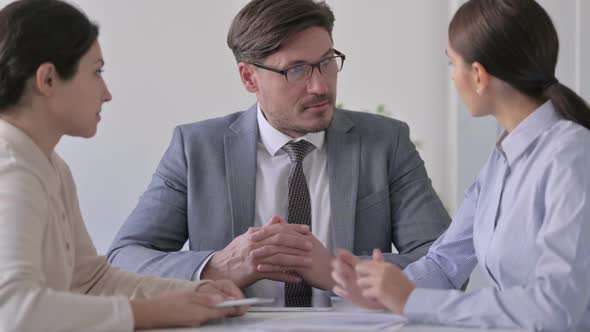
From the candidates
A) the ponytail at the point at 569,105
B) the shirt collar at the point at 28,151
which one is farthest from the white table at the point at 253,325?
the ponytail at the point at 569,105

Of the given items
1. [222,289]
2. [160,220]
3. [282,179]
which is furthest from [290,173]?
[222,289]

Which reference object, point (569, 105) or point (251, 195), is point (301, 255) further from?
point (569, 105)

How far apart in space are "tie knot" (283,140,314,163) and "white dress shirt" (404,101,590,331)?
0.75m

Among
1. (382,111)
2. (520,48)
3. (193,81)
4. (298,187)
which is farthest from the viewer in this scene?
(193,81)

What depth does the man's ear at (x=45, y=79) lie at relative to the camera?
170 centimetres

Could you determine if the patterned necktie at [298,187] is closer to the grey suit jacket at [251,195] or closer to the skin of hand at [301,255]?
the grey suit jacket at [251,195]

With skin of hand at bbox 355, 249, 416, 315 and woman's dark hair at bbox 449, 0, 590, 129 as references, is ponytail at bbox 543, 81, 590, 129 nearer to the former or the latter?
woman's dark hair at bbox 449, 0, 590, 129

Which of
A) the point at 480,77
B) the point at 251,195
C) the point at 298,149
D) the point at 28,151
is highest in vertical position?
the point at 480,77

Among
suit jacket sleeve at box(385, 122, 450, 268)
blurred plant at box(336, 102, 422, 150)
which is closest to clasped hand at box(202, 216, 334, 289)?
suit jacket sleeve at box(385, 122, 450, 268)

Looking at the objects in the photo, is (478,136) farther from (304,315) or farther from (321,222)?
(304,315)

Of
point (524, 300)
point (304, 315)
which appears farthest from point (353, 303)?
point (524, 300)

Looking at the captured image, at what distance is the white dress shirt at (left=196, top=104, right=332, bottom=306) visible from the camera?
2611 mm

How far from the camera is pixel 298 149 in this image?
2.67m

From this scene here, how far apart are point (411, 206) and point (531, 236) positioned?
905 mm
